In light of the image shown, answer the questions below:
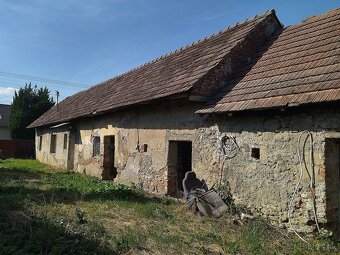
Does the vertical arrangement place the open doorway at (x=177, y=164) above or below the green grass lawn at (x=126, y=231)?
above

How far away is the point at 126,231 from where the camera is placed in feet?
19.5

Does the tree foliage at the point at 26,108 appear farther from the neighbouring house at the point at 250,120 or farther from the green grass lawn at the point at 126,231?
the green grass lawn at the point at 126,231

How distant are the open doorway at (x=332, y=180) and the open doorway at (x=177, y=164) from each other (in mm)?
4619

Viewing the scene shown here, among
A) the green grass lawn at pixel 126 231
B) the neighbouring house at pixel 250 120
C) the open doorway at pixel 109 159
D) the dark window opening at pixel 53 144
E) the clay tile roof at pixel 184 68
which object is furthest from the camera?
the dark window opening at pixel 53 144

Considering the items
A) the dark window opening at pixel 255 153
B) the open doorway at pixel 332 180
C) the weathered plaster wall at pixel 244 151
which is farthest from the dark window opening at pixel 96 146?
the open doorway at pixel 332 180

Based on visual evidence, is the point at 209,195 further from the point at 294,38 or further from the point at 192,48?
the point at 192,48

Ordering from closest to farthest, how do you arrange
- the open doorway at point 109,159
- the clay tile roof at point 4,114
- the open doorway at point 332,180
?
the open doorway at point 332,180
the open doorway at point 109,159
the clay tile roof at point 4,114

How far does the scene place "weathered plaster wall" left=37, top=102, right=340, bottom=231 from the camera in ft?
20.2

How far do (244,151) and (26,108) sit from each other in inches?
1104

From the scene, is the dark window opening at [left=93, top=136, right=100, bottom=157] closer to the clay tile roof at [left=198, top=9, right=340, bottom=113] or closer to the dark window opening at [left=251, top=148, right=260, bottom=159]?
the clay tile roof at [left=198, top=9, right=340, bottom=113]

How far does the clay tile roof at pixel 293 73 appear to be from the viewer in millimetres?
6315

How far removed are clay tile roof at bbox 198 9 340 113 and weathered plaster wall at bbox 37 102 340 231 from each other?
1.05 feet

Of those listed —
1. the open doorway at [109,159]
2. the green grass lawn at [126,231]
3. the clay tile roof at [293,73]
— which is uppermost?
the clay tile roof at [293,73]

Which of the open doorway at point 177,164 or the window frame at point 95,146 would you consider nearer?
the open doorway at point 177,164
